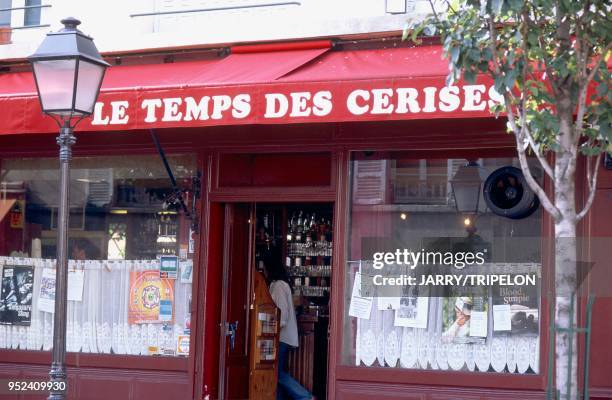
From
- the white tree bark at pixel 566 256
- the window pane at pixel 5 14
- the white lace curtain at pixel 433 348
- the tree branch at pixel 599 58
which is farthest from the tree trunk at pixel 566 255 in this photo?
the window pane at pixel 5 14

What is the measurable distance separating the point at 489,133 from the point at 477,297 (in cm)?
151

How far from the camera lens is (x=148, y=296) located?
10.7 meters

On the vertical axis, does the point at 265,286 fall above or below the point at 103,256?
below

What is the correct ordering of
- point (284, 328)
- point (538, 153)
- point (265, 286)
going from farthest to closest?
point (284, 328), point (265, 286), point (538, 153)

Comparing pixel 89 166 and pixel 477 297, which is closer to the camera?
pixel 477 297

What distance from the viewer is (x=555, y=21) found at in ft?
22.9

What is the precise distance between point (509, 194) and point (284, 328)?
3.42 meters

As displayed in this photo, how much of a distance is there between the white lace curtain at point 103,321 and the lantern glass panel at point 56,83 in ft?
11.3

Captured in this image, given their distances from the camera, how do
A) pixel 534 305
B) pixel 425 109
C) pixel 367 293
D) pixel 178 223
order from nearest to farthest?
pixel 425 109
pixel 534 305
pixel 367 293
pixel 178 223

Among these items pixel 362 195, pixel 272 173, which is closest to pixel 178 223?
pixel 272 173

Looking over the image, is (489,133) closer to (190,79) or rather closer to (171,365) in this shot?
(190,79)

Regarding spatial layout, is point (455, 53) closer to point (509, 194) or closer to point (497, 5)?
point (497, 5)

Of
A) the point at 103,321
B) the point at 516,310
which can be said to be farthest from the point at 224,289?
the point at 516,310

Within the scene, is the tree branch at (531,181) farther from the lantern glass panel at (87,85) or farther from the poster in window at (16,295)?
the poster in window at (16,295)
